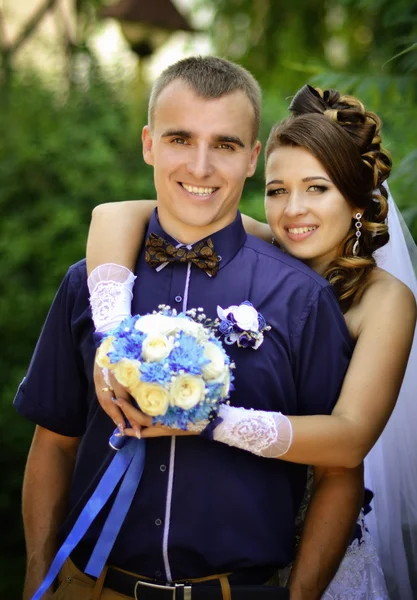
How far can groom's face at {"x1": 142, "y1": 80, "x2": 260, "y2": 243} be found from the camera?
3.09 meters

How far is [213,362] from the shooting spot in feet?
8.47

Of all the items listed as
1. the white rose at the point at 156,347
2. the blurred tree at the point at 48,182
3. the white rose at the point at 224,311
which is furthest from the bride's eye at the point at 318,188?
the blurred tree at the point at 48,182

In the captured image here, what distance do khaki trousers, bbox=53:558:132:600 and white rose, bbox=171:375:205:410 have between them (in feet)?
2.71

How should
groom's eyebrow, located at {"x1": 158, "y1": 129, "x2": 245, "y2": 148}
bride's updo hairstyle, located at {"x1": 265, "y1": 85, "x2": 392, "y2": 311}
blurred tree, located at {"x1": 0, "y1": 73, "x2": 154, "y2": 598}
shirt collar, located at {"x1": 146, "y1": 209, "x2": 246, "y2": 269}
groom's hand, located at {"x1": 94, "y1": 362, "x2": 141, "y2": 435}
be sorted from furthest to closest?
blurred tree, located at {"x1": 0, "y1": 73, "x2": 154, "y2": 598}
bride's updo hairstyle, located at {"x1": 265, "y1": 85, "x2": 392, "y2": 311}
shirt collar, located at {"x1": 146, "y1": 209, "x2": 246, "y2": 269}
groom's eyebrow, located at {"x1": 158, "y1": 129, "x2": 245, "y2": 148}
groom's hand, located at {"x1": 94, "y1": 362, "x2": 141, "y2": 435}

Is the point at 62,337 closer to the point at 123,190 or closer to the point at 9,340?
the point at 9,340

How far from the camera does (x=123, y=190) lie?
8086 millimetres

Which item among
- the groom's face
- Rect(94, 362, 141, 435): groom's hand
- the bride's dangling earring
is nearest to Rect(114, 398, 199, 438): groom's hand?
Rect(94, 362, 141, 435): groom's hand

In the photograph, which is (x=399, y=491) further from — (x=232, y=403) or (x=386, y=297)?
(x=232, y=403)

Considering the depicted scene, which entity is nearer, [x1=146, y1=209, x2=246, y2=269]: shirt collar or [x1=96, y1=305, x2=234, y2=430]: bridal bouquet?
[x1=96, y1=305, x2=234, y2=430]: bridal bouquet

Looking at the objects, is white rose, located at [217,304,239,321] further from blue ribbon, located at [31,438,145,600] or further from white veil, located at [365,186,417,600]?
white veil, located at [365,186,417,600]

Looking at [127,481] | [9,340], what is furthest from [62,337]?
[9,340]

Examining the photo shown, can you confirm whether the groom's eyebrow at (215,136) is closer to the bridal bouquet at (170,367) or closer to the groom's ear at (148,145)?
the groom's ear at (148,145)

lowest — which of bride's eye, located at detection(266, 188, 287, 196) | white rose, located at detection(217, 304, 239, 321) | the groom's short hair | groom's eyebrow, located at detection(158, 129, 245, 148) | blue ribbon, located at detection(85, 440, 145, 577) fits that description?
blue ribbon, located at detection(85, 440, 145, 577)

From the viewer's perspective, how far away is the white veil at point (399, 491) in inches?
144
